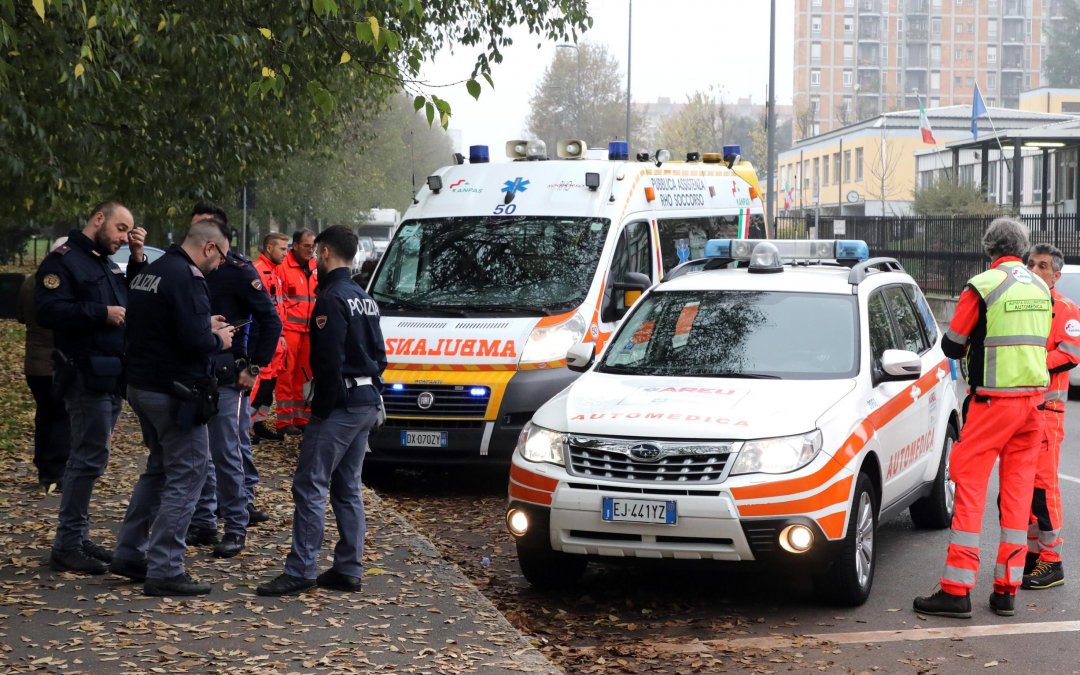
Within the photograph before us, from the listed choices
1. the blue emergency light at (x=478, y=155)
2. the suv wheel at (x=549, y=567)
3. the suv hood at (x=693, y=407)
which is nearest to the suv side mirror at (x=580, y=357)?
the suv hood at (x=693, y=407)

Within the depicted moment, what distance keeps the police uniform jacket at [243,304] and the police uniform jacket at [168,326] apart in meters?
0.99

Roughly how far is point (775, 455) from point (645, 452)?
62 cm

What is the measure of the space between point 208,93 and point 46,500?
6.34 metres

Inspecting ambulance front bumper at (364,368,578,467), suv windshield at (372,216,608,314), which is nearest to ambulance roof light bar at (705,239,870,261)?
suv windshield at (372,216,608,314)

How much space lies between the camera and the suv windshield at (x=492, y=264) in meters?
9.98

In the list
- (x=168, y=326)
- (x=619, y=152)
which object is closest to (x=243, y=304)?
(x=168, y=326)

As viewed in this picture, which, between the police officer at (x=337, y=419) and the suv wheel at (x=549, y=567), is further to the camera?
the suv wheel at (x=549, y=567)

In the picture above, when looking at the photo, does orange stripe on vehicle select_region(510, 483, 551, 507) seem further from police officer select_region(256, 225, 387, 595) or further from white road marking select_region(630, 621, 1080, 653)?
white road marking select_region(630, 621, 1080, 653)

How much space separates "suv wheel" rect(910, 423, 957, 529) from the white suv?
37 cm

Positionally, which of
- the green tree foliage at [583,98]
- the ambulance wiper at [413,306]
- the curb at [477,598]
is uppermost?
the green tree foliage at [583,98]

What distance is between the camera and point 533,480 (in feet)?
21.3

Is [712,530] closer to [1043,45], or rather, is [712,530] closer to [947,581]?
[947,581]

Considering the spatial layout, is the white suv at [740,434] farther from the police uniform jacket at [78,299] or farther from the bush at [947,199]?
the bush at [947,199]

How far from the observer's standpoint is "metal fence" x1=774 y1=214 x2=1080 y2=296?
27734 mm
